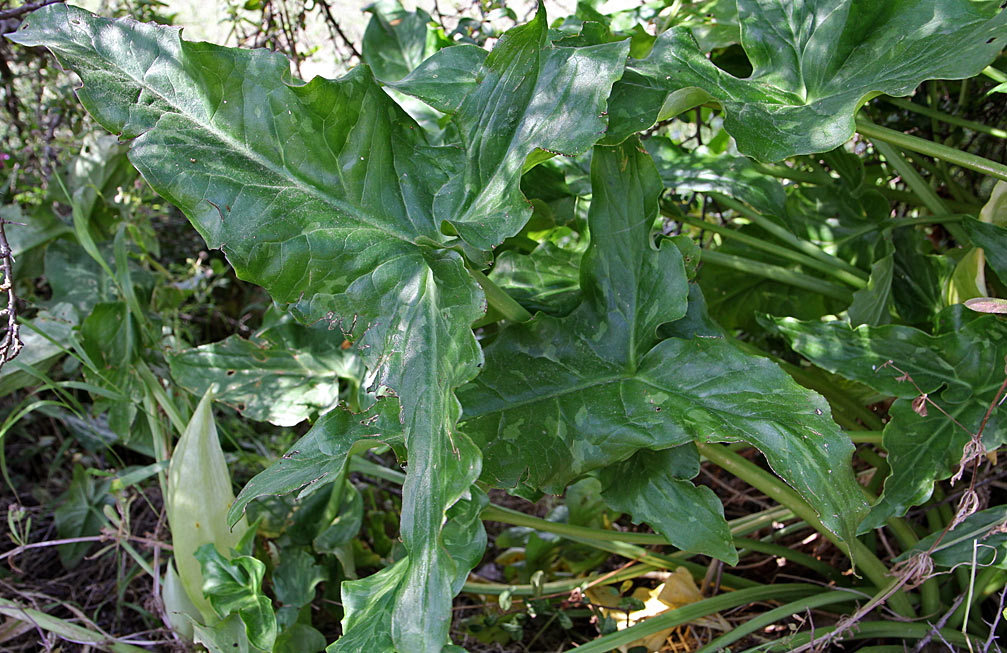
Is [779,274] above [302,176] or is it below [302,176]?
below

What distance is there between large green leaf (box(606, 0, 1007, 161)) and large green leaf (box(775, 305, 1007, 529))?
23cm

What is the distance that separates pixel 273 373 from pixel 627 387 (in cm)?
51

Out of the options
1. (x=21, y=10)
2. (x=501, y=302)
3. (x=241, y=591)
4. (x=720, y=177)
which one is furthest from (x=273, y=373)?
(x=720, y=177)

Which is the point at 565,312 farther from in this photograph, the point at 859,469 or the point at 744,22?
the point at 859,469

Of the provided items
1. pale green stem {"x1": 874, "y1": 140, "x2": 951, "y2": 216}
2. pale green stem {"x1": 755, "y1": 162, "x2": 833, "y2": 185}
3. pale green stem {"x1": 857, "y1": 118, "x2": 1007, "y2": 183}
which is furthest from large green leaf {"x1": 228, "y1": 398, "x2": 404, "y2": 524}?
pale green stem {"x1": 874, "y1": 140, "x2": 951, "y2": 216}

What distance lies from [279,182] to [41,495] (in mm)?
Answer: 955

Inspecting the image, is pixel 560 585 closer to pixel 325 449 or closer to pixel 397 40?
pixel 325 449

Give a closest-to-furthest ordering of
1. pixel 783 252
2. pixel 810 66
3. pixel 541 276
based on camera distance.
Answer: pixel 810 66 → pixel 541 276 → pixel 783 252

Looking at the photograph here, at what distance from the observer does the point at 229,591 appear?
912 millimetres

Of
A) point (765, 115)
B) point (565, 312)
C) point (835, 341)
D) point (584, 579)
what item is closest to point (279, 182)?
point (565, 312)

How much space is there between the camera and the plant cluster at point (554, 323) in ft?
2.31

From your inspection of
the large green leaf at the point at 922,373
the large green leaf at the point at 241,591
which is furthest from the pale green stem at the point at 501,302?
the large green leaf at the point at 241,591

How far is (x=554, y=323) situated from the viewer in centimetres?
87

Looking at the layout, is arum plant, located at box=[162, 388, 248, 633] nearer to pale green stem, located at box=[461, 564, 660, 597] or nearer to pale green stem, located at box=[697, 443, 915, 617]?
pale green stem, located at box=[461, 564, 660, 597]
